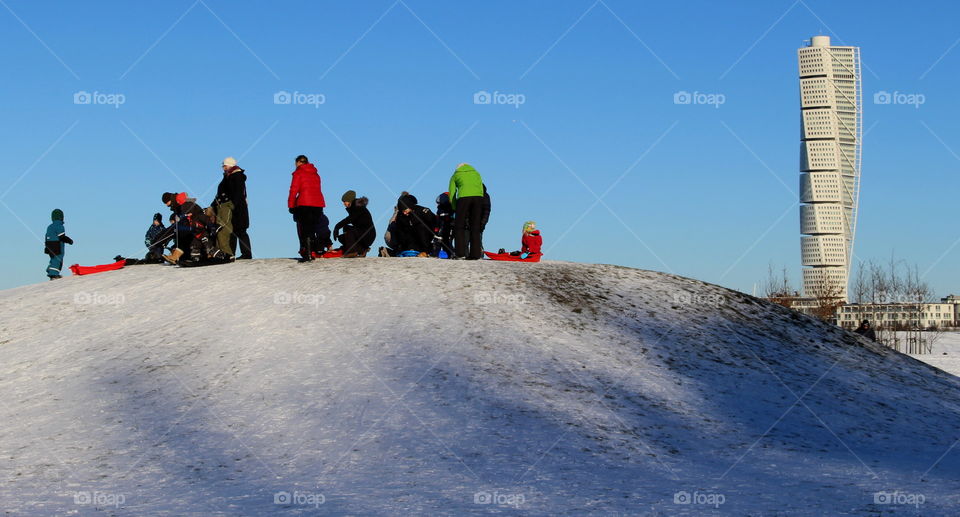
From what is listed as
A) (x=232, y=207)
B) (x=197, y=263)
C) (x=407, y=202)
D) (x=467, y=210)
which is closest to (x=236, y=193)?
(x=232, y=207)

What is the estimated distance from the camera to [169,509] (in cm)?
777

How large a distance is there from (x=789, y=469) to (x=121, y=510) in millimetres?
6699

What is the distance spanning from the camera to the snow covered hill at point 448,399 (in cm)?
850

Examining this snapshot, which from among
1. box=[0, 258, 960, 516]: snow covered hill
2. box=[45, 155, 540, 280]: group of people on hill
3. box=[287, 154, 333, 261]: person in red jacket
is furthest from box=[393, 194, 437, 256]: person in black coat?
box=[287, 154, 333, 261]: person in red jacket

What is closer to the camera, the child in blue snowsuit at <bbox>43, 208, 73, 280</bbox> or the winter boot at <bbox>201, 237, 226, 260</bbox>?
the winter boot at <bbox>201, 237, 226, 260</bbox>

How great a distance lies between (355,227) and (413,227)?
4.40ft

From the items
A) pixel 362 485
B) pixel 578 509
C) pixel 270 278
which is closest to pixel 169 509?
pixel 362 485

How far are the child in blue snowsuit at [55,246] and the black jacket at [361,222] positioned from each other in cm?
658

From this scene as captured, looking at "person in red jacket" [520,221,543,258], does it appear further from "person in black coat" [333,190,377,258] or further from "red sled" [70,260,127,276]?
"red sled" [70,260,127,276]

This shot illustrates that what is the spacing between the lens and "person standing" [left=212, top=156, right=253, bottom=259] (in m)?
18.4

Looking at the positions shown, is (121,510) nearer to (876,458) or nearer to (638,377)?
(638,377)

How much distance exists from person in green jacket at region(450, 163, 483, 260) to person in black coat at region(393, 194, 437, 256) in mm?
1295

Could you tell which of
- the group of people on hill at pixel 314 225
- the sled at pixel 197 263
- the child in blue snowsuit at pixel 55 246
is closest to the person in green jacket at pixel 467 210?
the group of people on hill at pixel 314 225

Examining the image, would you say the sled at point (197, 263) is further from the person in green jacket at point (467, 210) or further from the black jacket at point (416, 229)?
the person in green jacket at point (467, 210)
